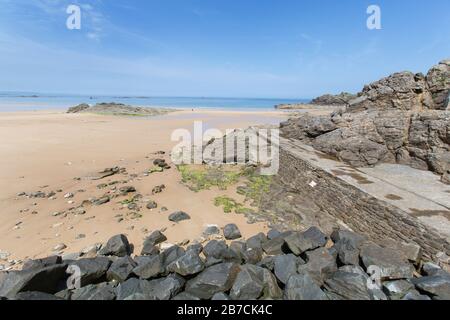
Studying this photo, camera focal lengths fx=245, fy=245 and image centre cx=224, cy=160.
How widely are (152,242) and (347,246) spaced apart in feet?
13.5

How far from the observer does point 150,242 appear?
18.0 ft

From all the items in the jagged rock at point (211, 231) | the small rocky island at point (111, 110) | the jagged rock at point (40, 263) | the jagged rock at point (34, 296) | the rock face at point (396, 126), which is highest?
the small rocky island at point (111, 110)

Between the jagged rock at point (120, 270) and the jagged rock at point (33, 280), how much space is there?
28.6 inches

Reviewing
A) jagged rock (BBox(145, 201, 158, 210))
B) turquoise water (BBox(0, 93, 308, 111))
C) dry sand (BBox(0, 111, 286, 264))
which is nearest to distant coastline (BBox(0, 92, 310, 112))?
turquoise water (BBox(0, 93, 308, 111))

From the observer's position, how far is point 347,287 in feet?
12.6

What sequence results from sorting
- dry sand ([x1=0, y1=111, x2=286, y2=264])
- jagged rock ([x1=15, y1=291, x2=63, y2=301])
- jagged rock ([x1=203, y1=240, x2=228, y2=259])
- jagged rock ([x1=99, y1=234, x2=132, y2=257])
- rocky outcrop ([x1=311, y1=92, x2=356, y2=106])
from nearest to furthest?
1. jagged rock ([x1=15, y1=291, x2=63, y2=301])
2. jagged rock ([x1=203, y1=240, x2=228, y2=259])
3. jagged rock ([x1=99, y1=234, x2=132, y2=257])
4. dry sand ([x1=0, y1=111, x2=286, y2=264])
5. rocky outcrop ([x1=311, y1=92, x2=356, y2=106])

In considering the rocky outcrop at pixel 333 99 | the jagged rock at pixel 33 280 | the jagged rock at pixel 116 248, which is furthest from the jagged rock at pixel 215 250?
the rocky outcrop at pixel 333 99

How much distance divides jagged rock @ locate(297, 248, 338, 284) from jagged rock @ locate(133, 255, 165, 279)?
246 centimetres

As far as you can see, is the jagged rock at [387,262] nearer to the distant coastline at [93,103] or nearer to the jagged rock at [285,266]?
the jagged rock at [285,266]

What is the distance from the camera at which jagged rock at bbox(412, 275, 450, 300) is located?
3691 mm

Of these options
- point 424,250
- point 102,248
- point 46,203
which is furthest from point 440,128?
point 46,203

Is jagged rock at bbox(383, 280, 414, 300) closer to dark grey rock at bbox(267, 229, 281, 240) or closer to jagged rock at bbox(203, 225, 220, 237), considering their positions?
dark grey rock at bbox(267, 229, 281, 240)

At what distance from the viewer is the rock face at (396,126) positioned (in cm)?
899
